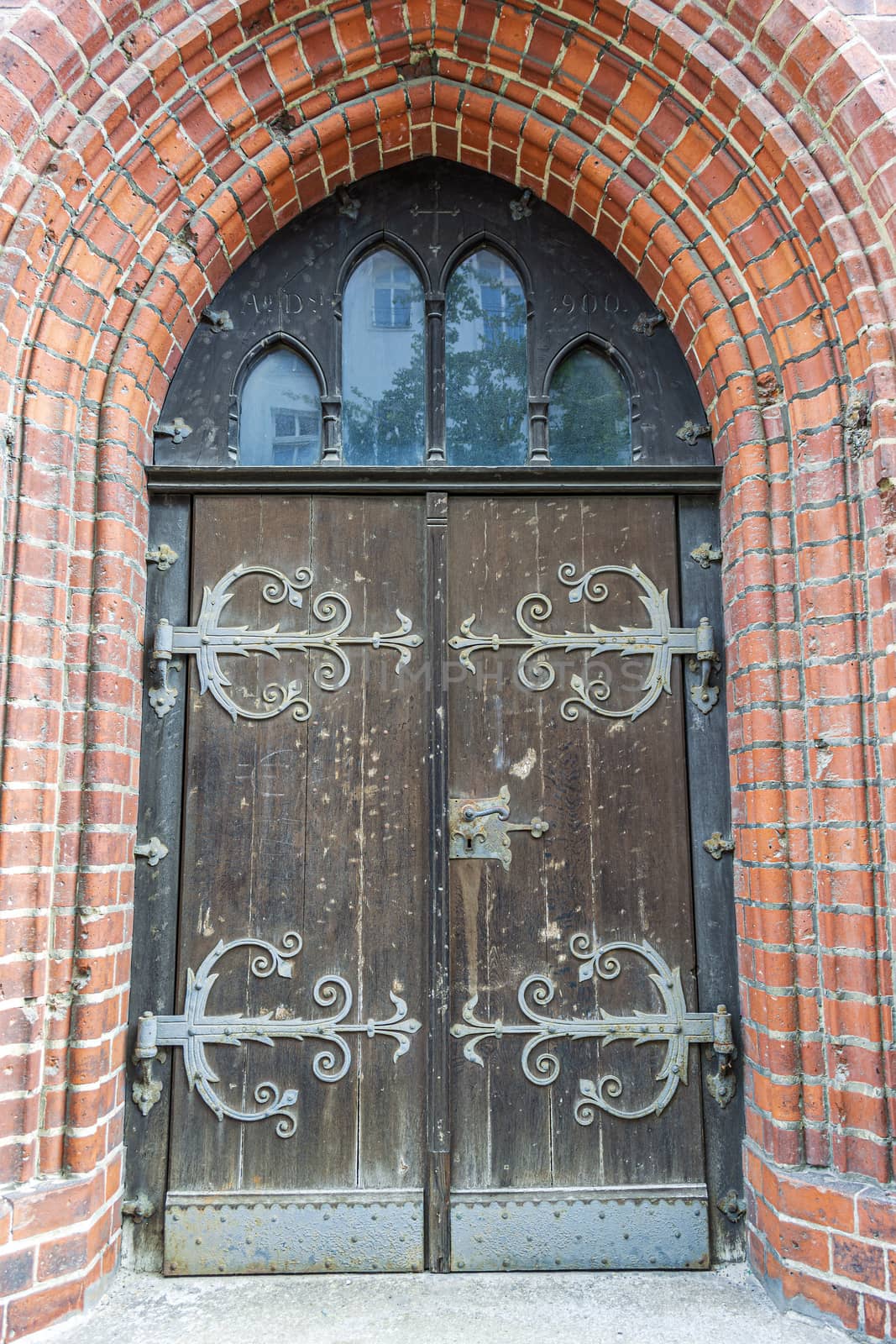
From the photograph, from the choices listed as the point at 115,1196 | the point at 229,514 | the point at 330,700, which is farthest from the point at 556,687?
the point at 115,1196

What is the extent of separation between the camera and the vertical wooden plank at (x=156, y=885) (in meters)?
2.88

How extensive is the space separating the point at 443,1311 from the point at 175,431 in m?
2.92

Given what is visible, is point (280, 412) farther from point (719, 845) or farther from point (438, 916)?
point (719, 845)

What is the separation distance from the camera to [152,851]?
2.99 metres

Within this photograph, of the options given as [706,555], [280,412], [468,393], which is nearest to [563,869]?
[706,555]

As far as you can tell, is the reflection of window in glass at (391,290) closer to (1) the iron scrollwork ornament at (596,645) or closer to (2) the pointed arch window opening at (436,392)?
(2) the pointed arch window opening at (436,392)

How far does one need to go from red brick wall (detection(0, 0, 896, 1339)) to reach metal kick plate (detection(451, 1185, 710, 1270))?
0.20 meters

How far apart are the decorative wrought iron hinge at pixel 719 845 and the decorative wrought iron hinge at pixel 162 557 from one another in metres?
2.07

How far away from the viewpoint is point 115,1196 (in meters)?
2.79

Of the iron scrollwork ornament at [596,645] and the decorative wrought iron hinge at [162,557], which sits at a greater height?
the decorative wrought iron hinge at [162,557]

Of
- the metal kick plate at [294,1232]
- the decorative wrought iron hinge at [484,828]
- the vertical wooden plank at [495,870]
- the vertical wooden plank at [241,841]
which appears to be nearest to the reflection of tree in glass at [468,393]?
the vertical wooden plank at [495,870]

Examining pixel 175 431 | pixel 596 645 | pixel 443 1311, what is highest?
pixel 175 431

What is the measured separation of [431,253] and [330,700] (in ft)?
5.54

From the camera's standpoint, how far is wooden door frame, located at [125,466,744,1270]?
2883 millimetres
